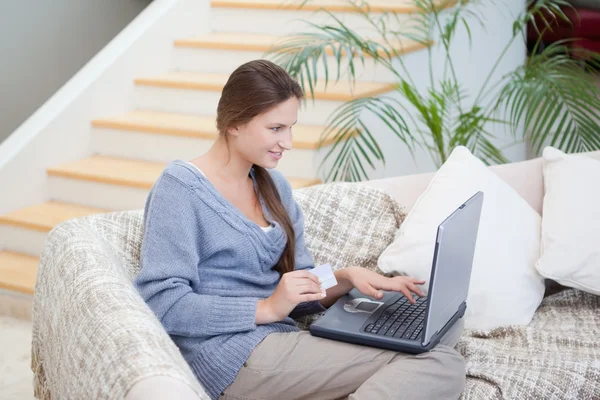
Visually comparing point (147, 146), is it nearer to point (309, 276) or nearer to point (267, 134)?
point (267, 134)

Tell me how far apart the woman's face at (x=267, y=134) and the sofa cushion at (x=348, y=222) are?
44 cm

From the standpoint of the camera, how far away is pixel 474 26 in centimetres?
444

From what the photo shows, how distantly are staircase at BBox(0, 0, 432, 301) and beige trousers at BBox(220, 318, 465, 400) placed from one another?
166 centimetres

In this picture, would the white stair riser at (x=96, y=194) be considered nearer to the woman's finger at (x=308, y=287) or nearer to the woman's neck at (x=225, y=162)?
the woman's neck at (x=225, y=162)

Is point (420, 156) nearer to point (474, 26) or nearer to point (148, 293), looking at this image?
point (474, 26)

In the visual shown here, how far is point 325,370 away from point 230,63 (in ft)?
9.00

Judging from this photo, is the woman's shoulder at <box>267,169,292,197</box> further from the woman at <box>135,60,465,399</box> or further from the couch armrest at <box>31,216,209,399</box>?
the couch armrest at <box>31,216,209,399</box>

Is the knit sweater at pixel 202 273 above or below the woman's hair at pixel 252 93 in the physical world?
below

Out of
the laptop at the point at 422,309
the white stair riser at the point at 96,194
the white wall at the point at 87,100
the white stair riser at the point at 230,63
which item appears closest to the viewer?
the laptop at the point at 422,309

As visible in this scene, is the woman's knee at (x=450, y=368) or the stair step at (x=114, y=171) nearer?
the woman's knee at (x=450, y=368)

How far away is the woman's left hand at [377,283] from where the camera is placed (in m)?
2.02

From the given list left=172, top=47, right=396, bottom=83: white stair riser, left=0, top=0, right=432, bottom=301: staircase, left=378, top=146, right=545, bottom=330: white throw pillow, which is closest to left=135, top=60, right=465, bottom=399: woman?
left=378, top=146, right=545, bottom=330: white throw pillow

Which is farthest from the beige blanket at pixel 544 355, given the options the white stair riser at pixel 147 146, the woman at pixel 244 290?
the white stair riser at pixel 147 146

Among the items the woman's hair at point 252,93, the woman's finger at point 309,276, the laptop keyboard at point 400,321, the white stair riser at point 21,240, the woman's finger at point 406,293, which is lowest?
the white stair riser at point 21,240
